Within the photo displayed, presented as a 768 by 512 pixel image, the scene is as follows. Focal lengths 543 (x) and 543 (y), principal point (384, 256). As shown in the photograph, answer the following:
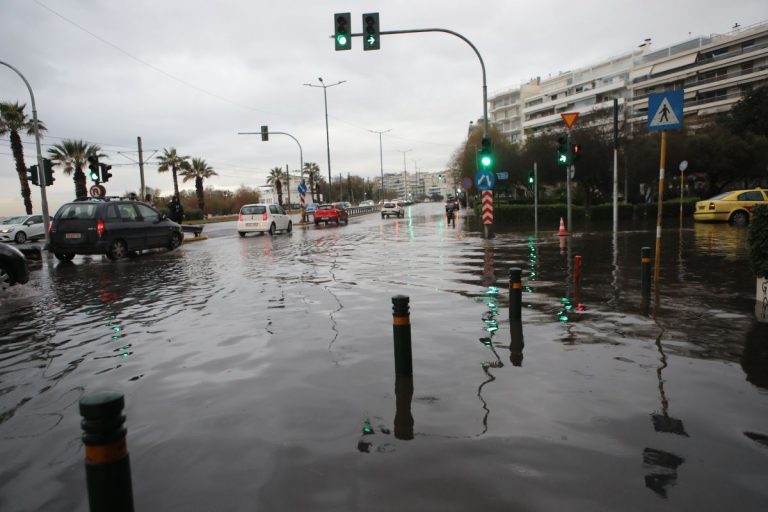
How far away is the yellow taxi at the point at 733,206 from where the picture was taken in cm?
2298

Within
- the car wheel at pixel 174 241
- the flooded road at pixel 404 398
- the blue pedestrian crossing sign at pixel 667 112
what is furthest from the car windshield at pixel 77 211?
the blue pedestrian crossing sign at pixel 667 112

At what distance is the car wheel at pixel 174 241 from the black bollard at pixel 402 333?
16.4 m

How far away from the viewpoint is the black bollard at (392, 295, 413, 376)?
15.3ft

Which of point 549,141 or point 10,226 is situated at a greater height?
point 549,141

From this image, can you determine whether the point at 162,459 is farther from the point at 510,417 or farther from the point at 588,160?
the point at 588,160

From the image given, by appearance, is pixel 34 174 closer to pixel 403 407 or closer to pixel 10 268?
pixel 10 268

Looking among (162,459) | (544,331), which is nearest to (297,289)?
(544,331)

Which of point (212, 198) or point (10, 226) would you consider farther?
point (212, 198)

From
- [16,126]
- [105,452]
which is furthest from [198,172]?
[105,452]

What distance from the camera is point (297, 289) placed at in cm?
987

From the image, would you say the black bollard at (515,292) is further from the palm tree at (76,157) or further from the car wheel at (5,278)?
the palm tree at (76,157)

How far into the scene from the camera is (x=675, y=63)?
7425 centimetres

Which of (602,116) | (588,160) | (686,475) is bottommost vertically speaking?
(686,475)

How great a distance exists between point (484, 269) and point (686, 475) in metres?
8.80
